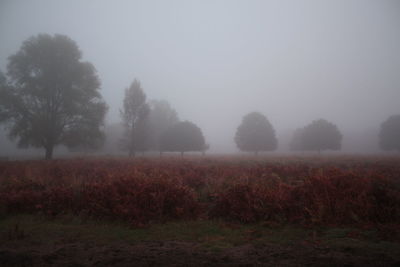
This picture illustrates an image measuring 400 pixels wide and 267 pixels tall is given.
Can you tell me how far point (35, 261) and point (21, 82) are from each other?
841 inches

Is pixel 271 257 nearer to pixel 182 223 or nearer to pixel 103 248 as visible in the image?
pixel 182 223

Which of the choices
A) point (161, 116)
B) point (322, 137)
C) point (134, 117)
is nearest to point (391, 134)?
point (322, 137)

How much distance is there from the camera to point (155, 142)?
3869 centimetres

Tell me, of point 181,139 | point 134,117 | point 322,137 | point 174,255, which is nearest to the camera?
point 174,255

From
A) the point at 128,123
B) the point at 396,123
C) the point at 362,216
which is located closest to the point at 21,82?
the point at 128,123

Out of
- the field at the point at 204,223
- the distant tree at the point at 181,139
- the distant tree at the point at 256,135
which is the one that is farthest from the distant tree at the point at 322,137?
the field at the point at 204,223

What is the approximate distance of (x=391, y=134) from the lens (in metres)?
44.5

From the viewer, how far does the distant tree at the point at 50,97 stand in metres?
17.9

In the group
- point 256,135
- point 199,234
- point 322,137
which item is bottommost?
point 199,234

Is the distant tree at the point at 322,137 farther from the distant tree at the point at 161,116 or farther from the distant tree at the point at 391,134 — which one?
the distant tree at the point at 161,116

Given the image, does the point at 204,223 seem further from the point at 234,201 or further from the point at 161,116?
the point at 161,116

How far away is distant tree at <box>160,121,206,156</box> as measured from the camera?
1374 inches

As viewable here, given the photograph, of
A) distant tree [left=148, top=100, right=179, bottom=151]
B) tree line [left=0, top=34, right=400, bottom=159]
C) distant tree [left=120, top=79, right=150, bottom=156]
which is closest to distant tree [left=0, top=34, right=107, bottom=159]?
tree line [left=0, top=34, right=400, bottom=159]

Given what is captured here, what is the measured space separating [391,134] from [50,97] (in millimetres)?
63847
